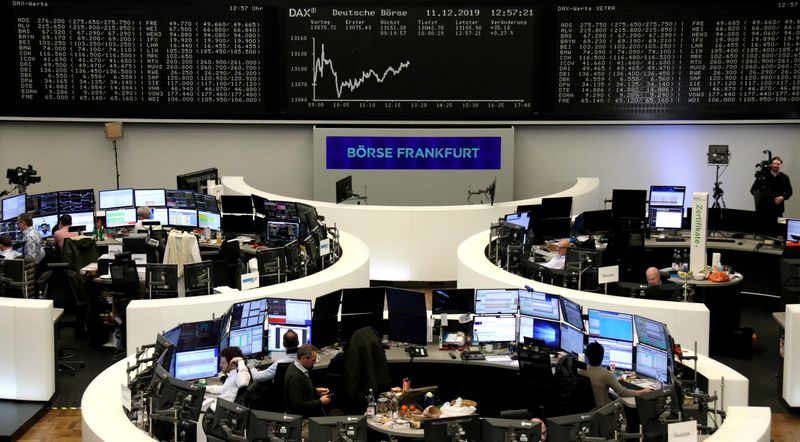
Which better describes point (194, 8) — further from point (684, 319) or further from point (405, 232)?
point (684, 319)

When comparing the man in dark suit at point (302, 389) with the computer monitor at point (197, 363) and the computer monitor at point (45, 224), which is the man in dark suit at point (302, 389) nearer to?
the computer monitor at point (197, 363)

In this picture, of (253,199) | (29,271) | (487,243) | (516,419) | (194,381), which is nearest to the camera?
(516,419)

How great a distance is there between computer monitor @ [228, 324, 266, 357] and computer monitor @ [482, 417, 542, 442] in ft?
9.69

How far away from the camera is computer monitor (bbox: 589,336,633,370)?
364 inches

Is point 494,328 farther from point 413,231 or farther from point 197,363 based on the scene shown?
point 413,231

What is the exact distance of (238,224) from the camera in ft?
46.3

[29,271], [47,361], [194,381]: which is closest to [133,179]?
[29,271]

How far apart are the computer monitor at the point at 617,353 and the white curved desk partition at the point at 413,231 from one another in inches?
208

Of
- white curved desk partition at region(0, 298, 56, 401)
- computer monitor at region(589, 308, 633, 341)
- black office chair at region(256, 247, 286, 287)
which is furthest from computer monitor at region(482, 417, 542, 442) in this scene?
white curved desk partition at region(0, 298, 56, 401)

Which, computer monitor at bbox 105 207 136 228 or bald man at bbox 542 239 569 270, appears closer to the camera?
bald man at bbox 542 239 569 270

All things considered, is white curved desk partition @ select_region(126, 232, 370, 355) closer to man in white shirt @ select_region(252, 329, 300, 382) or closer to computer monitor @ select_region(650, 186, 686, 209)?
man in white shirt @ select_region(252, 329, 300, 382)

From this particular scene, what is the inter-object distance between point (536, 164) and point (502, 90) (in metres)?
1.39

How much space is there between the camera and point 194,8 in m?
16.2

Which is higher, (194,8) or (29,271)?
(194,8)
